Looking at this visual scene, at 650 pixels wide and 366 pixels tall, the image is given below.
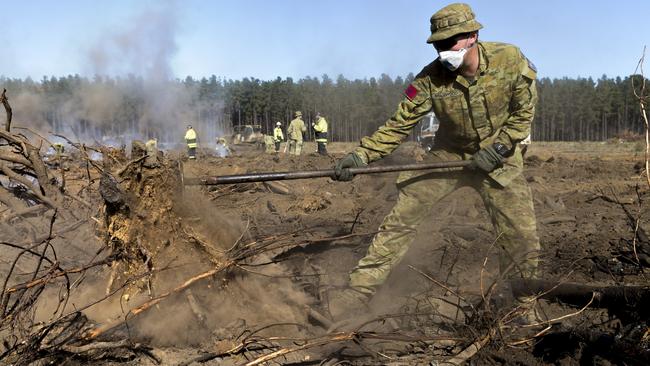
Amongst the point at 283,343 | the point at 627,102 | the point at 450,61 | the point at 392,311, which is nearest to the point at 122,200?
the point at 283,343

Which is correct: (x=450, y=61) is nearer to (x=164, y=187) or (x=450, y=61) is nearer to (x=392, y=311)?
(x=392, y=311)

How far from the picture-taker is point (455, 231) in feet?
20.0

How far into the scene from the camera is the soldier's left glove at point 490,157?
→ 3.80 m

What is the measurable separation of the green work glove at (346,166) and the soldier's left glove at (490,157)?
82cm

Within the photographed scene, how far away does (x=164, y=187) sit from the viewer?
12.1 ft

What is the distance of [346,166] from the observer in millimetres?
4035

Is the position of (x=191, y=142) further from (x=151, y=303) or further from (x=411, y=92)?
(x=151, y=303)

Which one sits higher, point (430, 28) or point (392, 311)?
point (430, 28)

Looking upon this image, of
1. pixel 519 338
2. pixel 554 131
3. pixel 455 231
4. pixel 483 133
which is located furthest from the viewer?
pixel 554 131

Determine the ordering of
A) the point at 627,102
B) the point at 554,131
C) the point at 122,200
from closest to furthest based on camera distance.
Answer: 1. the point at 122,200
2. the point at 627,102
3. the point at 554,131

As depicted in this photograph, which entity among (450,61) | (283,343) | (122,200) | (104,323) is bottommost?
(283,343)

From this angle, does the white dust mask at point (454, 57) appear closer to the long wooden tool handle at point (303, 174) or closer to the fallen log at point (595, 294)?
the long wooden tool handle at point (303, 174)

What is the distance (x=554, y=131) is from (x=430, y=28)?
65.1 m

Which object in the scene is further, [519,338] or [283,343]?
[283,343]
